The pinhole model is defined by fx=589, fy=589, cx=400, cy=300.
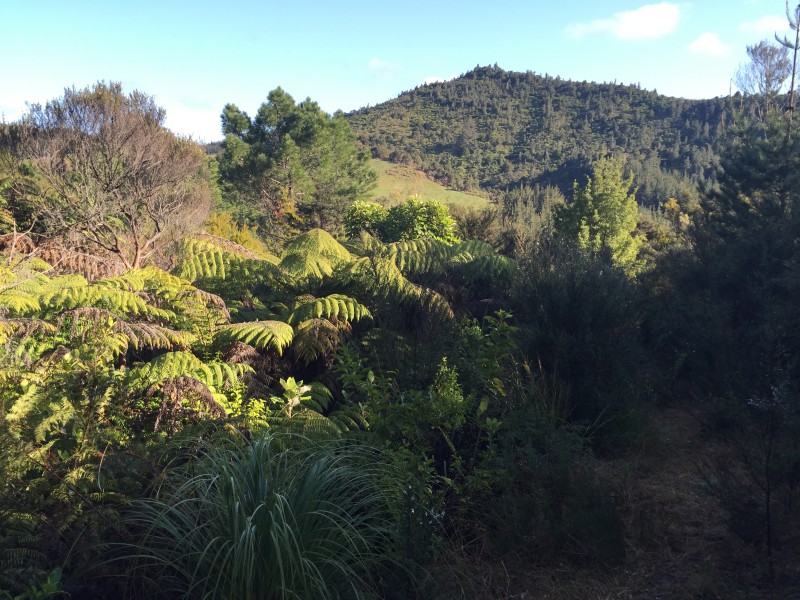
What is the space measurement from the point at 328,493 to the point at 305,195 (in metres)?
28.9

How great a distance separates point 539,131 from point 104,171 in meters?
72.8

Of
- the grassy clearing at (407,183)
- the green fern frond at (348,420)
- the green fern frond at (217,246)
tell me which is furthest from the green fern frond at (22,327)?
the grassy clearing at (407,183)

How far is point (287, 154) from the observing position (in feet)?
111

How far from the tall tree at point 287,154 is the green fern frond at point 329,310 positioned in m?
26.2

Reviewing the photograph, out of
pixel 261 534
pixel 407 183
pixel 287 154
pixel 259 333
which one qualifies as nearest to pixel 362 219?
pixel 259 333

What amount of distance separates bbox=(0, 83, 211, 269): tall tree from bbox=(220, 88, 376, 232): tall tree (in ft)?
47.9

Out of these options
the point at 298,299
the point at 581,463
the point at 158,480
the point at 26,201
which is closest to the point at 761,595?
the point at 581,463

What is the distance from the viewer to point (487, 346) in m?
4.18

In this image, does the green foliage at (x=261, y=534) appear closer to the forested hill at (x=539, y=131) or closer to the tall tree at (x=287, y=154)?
the tall tree at (x=287, y=154)

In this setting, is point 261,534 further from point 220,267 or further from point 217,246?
point 217,246

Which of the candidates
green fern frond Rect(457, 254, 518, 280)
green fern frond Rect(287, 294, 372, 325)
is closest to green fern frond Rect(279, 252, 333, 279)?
green fern frond Rect(287, 294, 372, 325)

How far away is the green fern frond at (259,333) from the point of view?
4.36m

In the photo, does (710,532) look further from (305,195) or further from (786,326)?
(305,195)

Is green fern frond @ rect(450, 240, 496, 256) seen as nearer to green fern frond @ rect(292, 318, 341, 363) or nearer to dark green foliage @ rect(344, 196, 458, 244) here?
dark green foliage @ rect(344, 196, 458, 244)
